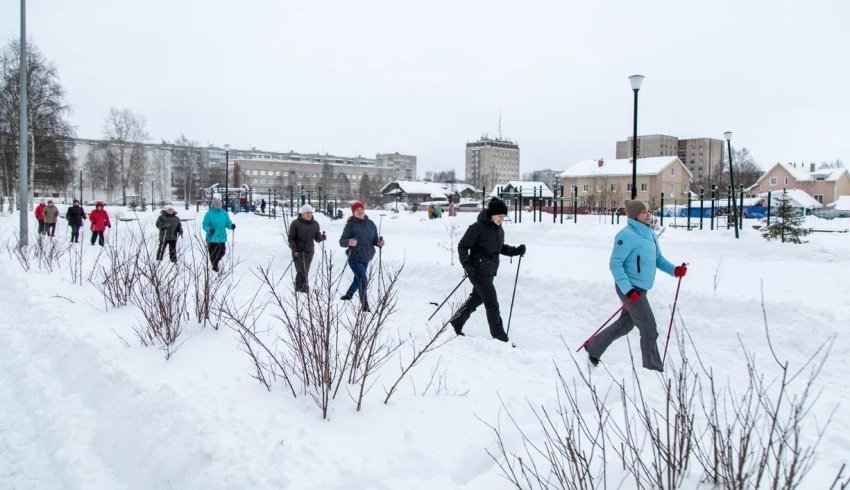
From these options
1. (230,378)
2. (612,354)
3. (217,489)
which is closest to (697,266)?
(612,354)

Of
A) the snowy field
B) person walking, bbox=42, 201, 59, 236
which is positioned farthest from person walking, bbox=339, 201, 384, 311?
person walking, bbox=42, 201, 59, 236

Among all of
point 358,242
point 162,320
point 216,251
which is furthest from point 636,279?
point 216,251

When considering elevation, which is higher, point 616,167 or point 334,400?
point 616,167

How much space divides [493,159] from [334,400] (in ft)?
477

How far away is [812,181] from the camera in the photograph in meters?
62.0

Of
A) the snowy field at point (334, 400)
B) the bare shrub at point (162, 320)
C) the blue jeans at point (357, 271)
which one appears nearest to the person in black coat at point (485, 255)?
the snowy field at point (334, 400)

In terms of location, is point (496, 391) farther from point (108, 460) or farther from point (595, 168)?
point (595, 168)

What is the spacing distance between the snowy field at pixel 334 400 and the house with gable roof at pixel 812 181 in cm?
6348

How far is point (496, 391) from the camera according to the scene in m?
4.10

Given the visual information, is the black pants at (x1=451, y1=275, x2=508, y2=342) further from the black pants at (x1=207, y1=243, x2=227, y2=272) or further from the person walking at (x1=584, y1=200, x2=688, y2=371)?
the black pants at (x1=207, y1=243, x2=227, y2=272)

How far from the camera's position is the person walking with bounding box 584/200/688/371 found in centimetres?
500

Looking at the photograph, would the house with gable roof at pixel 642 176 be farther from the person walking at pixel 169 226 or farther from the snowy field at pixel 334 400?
the snowy field at pixel 334 400

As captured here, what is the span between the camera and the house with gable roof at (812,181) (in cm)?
6203

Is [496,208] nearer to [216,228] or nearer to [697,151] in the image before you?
[216,228]
